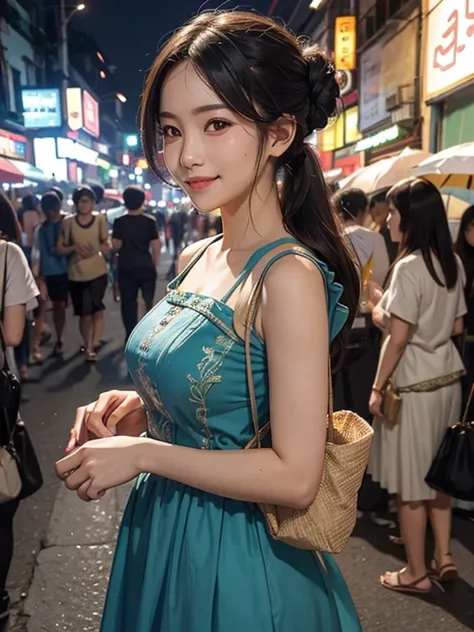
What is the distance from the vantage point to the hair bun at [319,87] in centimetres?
125

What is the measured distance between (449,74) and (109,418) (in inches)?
319

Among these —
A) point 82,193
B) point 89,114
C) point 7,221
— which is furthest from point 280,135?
point 89,114

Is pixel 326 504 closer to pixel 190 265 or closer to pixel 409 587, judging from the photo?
pixel 190 265

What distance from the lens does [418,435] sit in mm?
2838

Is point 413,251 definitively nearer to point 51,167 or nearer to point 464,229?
point 464,229

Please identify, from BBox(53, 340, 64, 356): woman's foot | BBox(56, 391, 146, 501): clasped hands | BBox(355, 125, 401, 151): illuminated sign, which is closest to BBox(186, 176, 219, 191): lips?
BBox(56, 391, 146, 501): clasped hands

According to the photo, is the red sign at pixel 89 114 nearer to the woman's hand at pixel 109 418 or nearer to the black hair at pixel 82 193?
the black hair at pixel 82 193

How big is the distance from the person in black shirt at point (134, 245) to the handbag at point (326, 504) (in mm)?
5614

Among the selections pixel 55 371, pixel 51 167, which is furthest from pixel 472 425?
pixel 51 167

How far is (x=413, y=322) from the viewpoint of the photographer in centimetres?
275

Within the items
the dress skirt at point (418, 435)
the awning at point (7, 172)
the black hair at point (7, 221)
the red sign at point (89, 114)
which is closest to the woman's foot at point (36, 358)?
the awning at point (7, 172)

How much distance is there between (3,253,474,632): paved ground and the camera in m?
2.60

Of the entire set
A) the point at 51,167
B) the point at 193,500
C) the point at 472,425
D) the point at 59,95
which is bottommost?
the point at 472,425

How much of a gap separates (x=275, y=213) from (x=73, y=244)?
5.53 m
